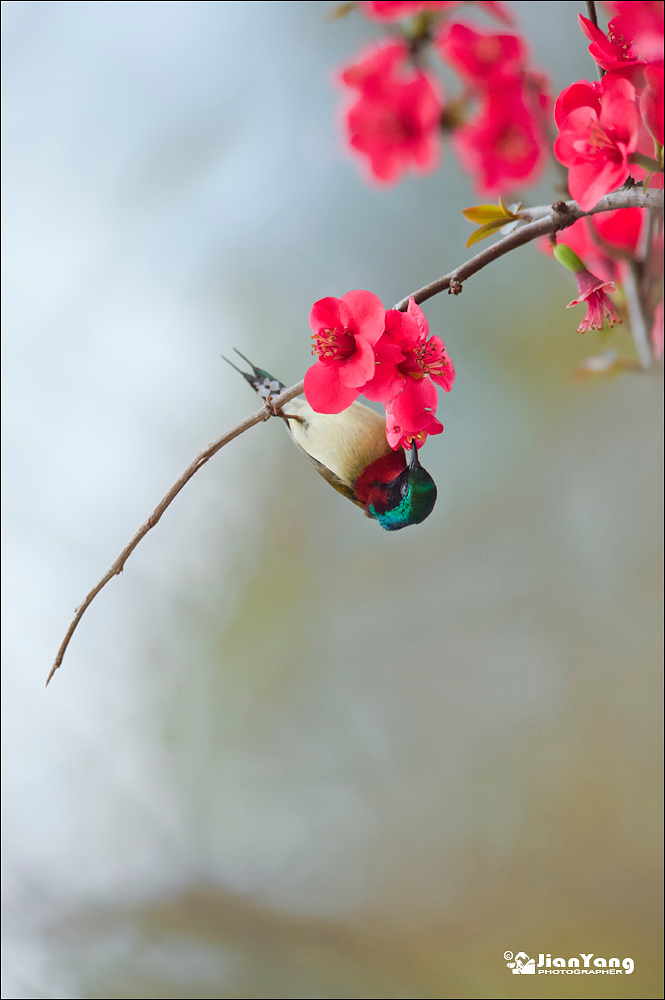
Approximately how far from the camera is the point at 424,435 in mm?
489

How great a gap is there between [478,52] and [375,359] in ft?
0.80

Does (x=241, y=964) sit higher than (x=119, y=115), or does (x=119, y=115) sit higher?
(x=119, y=115)

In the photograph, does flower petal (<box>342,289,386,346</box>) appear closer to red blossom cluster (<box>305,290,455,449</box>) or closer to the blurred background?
red blossom cluster (<box>305,290,455,449</box>)

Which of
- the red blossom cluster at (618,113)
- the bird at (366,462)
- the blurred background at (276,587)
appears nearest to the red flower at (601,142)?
the red blossom cluster at (618,113)

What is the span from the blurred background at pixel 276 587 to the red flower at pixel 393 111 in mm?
306

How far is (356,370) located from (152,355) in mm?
578

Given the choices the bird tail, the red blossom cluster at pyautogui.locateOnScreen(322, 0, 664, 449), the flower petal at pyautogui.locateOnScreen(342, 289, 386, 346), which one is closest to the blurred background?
the bird tail

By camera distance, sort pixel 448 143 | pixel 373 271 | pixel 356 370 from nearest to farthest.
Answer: pixel 356 370
pixel 448 143
pixel 373 271

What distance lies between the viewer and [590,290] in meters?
0.48

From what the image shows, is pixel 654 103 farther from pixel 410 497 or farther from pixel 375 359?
pixel 410 497

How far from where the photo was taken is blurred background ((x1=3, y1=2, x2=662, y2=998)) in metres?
0.86

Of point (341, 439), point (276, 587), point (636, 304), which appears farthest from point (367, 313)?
point (276, 587)

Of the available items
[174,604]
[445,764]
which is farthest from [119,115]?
[445,764]

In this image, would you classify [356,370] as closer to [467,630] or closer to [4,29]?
[467,630]
